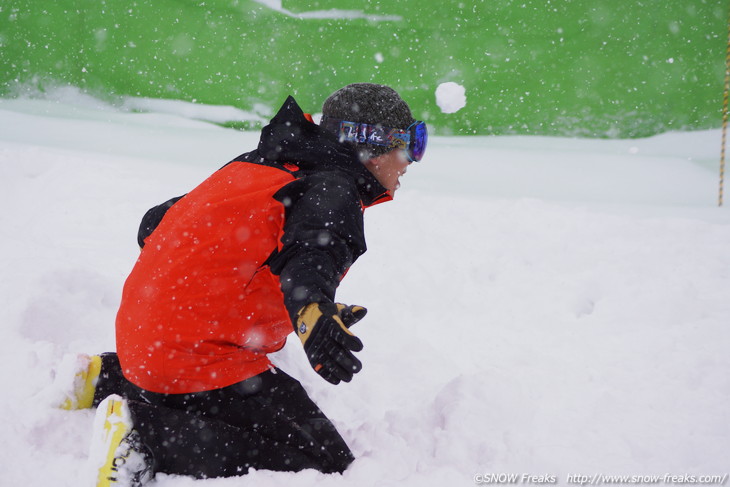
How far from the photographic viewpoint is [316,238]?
4.28ft

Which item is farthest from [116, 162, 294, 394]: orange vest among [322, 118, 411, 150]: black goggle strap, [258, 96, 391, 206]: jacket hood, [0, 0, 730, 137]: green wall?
[0, 0, 730, 137]: green wall

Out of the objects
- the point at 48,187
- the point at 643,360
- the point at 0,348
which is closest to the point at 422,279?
the point at 643,360

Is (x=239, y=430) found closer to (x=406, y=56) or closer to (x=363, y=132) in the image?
(x=363, y=132)

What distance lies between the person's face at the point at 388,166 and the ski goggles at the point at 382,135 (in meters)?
0.02

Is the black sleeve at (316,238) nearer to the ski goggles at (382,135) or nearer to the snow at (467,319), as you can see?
the ski goggles at (382,135)

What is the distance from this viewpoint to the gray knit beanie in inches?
65.5

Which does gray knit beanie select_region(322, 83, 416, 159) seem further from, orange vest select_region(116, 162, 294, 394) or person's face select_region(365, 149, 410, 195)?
orange vest select_region(116, 162, 294, 394)

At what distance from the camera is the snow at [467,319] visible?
1.74m

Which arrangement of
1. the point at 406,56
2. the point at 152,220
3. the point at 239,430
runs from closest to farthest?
the point at 239,430 < the point at 152,220 < the point at 406,56

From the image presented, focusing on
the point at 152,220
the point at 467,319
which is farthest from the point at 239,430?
the point at 467,319

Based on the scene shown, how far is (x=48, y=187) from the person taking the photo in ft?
13.1

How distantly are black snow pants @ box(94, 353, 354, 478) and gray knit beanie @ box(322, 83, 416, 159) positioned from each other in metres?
0.76

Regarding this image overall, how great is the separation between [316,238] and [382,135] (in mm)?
503

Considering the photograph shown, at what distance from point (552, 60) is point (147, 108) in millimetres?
4295
